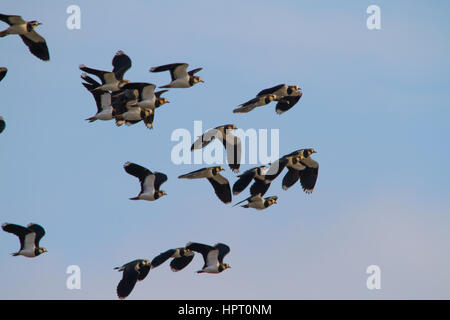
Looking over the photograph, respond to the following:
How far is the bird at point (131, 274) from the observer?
135 feet

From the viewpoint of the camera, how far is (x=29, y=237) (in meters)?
45.6

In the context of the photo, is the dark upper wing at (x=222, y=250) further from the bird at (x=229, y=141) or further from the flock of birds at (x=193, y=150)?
the bird at (x=229, y=141)

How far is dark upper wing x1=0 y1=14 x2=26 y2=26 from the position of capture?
142 ft

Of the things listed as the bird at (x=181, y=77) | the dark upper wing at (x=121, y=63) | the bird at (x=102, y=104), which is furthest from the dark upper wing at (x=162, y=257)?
the dark upper wing at (x=121, y=63)

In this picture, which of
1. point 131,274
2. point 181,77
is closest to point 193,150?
point 181,77

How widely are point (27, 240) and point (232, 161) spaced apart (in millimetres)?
10007

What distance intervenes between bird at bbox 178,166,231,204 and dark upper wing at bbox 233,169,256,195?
49 centimetres

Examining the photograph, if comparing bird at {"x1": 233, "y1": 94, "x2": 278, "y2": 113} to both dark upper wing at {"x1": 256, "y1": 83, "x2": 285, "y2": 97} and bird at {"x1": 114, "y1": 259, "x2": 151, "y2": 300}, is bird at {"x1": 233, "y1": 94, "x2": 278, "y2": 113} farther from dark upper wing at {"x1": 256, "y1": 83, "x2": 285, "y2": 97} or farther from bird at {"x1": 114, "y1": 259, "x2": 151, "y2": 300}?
bird at {"x1": 114, "y1": 259, "x2": 151, "y2": 300}

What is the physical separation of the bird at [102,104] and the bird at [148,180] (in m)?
2.58

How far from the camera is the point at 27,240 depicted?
150ft

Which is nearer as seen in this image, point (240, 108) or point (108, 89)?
point (240, 108)
